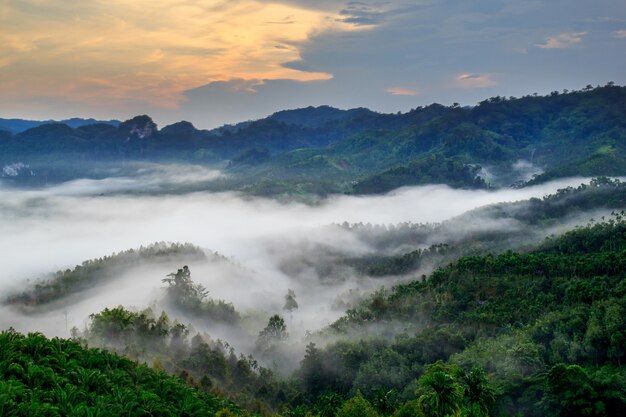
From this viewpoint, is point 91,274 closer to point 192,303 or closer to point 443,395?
point 192,303

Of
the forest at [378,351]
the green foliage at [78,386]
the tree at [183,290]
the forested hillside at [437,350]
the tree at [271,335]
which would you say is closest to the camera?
the green foliage at [78,386]

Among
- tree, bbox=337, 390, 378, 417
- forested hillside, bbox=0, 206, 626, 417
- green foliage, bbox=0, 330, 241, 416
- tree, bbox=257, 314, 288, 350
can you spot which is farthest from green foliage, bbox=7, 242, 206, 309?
tree, bbox=337, 390, 378, 417

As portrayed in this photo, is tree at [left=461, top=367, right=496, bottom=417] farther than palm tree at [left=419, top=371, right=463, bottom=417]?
Yes

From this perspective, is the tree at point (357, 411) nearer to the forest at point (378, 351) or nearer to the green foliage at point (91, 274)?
the forest at point (378, 351)

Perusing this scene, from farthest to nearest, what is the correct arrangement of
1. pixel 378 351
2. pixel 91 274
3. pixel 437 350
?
pixel 91 274 < pixel 378 351 < pixel 437 350

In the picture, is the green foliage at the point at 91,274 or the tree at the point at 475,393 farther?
the green foliage at the point at 91,274

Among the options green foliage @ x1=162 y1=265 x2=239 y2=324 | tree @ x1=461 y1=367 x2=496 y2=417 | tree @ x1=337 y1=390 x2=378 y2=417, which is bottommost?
green foliage @ x1=162 y1=265 x2=239 y2=324

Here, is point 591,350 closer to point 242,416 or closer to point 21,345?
point 242,416

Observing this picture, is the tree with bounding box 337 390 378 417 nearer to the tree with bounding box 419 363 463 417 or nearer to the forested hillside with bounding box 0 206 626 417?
the forested hillside with bounding box 0 206 626 417

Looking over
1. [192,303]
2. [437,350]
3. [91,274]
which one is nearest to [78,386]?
[437,350]

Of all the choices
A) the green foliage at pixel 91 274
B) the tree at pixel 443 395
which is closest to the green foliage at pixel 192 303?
the green foliage at pixel 91 274

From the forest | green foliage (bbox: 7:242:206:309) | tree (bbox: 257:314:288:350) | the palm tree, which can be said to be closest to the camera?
the palm tree
